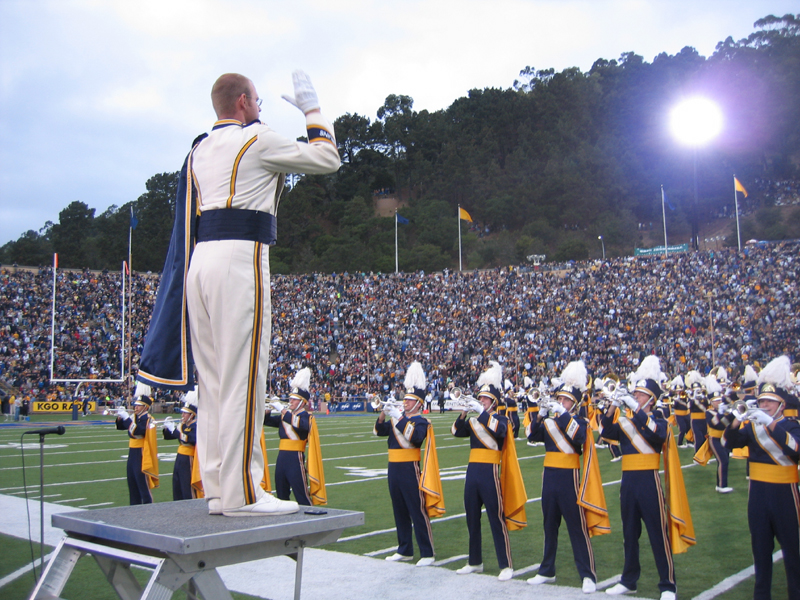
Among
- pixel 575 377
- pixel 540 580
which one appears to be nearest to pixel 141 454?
pixel 540 580

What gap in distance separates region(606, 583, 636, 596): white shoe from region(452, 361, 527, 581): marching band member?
3.23 ft

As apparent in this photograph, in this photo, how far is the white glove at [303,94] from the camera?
2.97 metres

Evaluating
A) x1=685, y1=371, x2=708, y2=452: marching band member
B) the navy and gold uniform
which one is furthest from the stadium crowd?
the navy and gold uniform

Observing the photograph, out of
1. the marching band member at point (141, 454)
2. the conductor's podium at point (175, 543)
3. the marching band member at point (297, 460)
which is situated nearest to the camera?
the conductor's podium at point (175, 543)

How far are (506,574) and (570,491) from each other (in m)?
0.96

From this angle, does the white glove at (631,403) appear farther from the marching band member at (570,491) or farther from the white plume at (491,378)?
the white plume at (491,378)

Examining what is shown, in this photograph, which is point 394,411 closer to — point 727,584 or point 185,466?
point 185,466

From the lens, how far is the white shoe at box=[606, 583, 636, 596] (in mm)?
5688

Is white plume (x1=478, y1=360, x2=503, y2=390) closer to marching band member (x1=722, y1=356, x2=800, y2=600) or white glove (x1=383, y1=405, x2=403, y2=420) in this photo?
white glove (x1=383, y1=405, x2=403, y2=420)

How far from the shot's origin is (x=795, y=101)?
58.1 meters

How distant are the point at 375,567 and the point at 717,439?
7.22 metres

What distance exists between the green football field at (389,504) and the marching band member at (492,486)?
353 mm

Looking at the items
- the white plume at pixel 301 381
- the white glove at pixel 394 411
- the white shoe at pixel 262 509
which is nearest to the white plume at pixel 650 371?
the white glove at pixel 394 411

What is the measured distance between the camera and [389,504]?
9969mm
